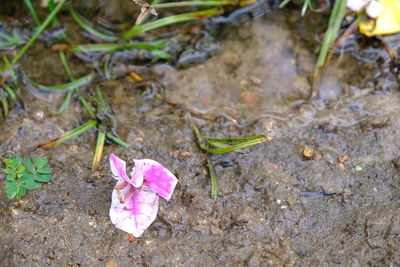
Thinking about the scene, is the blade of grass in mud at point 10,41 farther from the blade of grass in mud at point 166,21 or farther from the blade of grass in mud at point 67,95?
the blade of grass in mud at point 166,21

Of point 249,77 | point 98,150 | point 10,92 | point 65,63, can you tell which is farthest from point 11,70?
point 249,77

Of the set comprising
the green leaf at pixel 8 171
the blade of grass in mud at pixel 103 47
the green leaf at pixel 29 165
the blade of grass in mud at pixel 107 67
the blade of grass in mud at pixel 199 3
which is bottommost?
the blade of grass in mud at pixel 107 67

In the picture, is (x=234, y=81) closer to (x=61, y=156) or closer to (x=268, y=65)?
(x=268, y=65)

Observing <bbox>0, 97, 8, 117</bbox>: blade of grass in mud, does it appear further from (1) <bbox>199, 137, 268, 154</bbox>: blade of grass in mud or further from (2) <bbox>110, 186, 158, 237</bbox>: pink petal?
(1) <bbox>199, 137, 268, 154</bbox>: blade of grass in mud

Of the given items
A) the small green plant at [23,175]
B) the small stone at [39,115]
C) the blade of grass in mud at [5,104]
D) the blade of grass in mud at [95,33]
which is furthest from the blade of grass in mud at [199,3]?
the small green plant at [23,175]

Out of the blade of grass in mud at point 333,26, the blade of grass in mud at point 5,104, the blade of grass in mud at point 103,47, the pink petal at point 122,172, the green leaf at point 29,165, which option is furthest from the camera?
the blade of grass in mud at point 103,47
